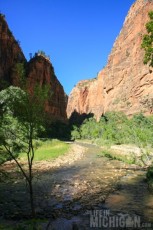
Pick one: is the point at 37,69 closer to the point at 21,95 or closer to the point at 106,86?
the point at 106,86

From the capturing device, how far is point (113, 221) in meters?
13.6

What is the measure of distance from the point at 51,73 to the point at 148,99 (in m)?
60.7

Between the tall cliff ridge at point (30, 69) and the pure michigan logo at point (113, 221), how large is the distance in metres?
61.1

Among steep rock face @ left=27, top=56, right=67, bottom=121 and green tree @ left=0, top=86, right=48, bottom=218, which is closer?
green tree @ left=0, top=86, right=48, bottom=218

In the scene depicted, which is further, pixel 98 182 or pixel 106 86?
pixel 106 86

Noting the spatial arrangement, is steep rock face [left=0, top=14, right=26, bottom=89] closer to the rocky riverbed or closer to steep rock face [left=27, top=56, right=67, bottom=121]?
steep rock face [left=27, top=56, right=67, bottom=121]

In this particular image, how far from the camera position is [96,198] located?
60.7 feet

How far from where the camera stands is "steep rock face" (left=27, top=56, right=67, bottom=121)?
429 ft

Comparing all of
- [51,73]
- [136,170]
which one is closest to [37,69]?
[51,73]

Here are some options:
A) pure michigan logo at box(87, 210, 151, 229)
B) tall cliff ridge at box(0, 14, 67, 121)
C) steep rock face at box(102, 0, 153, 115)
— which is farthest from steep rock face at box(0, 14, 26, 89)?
pure michigan logo at box(87, 210, 151, 229)

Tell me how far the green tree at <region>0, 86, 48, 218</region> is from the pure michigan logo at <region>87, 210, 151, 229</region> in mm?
3530

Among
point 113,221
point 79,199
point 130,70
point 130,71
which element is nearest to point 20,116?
point 113,221

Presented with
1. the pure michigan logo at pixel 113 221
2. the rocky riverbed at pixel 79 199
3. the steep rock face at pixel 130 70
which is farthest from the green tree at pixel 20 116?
the steep rock face at pixel 130 70

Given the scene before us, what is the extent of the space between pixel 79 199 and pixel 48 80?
430ft
